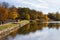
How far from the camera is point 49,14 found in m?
119

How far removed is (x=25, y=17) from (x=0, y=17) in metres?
47.3

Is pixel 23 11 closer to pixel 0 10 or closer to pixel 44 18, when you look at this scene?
pixel 44 18

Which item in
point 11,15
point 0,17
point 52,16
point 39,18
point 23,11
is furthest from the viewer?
point 52,16

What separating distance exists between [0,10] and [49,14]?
80.9 meters

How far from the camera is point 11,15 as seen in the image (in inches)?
2367

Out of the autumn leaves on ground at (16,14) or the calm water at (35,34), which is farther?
the autumn leaves on ground at (16,14)

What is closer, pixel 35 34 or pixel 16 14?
pixel 35 34

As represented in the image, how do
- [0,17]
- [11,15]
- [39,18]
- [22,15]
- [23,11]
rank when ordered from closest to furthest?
[0,17] < [11,15] < [22,15] < [23,11] < [39,18]

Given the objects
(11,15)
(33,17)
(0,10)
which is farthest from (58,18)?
(0,10)

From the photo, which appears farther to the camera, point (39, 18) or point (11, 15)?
point (39, 18)

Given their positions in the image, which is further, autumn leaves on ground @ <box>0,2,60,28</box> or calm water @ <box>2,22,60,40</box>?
autumn leaves on ground @ <box>0,2,60,28</box>

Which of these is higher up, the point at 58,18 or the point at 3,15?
the point at 3,15

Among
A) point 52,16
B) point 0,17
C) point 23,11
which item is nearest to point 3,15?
point 0,17

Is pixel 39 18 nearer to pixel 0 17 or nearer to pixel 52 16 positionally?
pixel 52 16
